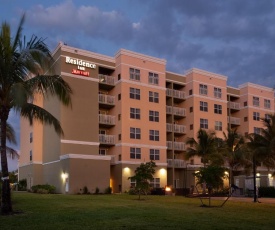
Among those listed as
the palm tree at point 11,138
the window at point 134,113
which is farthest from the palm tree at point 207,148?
the palm tree at point 11,138

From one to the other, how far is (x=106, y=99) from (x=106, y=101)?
0.90ft

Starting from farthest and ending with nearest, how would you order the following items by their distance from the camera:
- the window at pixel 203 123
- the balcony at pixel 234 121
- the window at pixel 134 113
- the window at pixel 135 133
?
the balcony at pixel 234 121
the window at pixel 203 123
the window at pixel 134 113
the window at pixel 135 133

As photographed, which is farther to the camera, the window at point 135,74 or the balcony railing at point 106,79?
the window at point 135,74

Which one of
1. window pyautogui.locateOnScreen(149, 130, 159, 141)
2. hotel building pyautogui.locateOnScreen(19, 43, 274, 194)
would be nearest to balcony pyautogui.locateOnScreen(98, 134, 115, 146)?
hotel building pyautogui.locateOnScreen(19, 43, 274, 194)

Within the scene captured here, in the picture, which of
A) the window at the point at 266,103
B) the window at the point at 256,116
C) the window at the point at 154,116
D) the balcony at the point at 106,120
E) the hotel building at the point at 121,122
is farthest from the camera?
the window at the point at 266,103

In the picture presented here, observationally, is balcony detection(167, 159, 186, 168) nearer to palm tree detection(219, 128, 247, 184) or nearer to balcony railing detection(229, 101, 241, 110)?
palm tree detection(219, 128, 247, 184)

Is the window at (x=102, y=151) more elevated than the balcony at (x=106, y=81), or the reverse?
the balcony at (x=106, y=81)

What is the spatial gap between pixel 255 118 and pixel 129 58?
25184 millimetres

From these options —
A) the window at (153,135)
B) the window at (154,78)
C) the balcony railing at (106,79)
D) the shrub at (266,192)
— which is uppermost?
the window at (154,78)

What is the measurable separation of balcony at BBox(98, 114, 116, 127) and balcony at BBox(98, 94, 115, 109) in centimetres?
141

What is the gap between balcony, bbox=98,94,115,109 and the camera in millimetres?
47500

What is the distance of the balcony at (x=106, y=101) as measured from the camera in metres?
47.5

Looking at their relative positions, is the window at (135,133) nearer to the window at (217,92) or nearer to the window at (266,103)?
the window at (217,92)

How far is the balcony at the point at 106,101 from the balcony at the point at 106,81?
1.36 m
